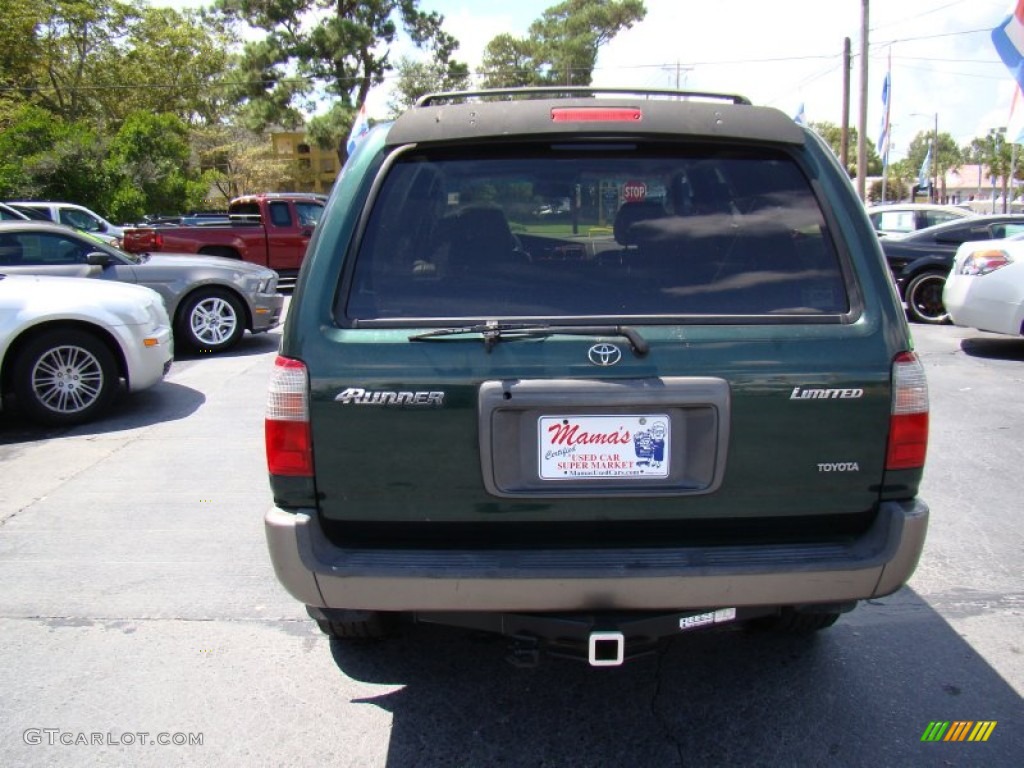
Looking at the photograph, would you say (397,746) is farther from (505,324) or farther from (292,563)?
(505,324)

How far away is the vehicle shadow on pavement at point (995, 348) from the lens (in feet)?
30.5

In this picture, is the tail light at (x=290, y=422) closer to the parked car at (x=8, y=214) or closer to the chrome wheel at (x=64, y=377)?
the chrome wheel at (x=64, y=377)

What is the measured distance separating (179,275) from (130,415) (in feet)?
9.24

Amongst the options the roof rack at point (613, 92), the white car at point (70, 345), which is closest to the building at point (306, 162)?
the white car at point (70, 345)

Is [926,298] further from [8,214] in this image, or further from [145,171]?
[145,171]

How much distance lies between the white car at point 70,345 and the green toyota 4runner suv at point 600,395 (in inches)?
192

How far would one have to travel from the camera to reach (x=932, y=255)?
1170 centimetres

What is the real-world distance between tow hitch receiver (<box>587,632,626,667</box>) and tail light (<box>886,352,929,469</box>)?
3.01ft

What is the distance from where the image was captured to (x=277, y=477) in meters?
2.40

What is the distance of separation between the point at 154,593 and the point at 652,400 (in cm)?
270

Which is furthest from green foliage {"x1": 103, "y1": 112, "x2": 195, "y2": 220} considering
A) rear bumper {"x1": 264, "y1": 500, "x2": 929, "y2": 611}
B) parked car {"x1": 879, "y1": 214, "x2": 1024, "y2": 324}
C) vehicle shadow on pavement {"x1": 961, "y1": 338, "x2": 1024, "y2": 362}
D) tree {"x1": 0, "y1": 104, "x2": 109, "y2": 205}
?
rear bumper {"x1": 264, "y1": 500, "x2": 929, "y2": 611}

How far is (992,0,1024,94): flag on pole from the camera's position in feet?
41.8

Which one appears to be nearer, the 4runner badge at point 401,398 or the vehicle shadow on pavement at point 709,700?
the 4runner badge at point 401,398

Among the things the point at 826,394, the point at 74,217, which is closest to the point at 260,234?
the point at 74,217
